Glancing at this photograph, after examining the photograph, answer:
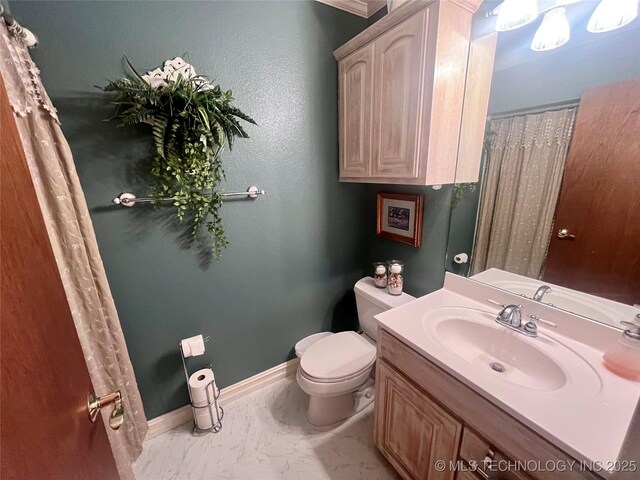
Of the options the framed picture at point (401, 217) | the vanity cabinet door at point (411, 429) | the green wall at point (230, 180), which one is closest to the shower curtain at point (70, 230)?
the green wall at point (230, 180)

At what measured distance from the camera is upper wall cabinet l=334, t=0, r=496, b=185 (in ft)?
3.71

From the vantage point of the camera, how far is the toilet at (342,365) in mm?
1418

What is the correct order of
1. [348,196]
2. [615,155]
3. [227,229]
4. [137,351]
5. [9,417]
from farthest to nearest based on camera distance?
[348,196] → [227,229] → [137,351] → [615,155] → [9,417]

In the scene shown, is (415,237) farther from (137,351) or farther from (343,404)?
(137,351)

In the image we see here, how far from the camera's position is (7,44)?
2.83 ft

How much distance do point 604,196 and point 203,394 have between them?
2.03 m

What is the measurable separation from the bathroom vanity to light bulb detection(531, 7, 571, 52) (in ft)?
3.36

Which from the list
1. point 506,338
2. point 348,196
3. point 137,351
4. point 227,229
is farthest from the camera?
point 348,196

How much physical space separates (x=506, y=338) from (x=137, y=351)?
1819mm

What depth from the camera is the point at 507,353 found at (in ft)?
3.51

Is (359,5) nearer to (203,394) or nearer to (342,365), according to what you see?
(342,365)

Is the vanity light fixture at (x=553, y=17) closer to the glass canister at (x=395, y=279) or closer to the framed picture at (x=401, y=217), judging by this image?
the framed picture at (x=401, y=217)

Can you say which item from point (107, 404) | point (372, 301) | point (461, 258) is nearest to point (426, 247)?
point (461, 258)

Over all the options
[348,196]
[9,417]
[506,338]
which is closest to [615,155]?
[506,338]
